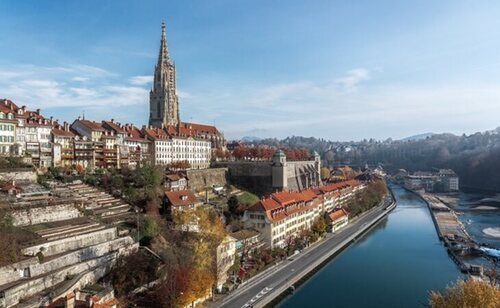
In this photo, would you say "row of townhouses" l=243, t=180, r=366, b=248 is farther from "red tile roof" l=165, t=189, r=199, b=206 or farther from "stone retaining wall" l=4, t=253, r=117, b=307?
"stone retaining wall" l=4, t=253, r=117, b=307

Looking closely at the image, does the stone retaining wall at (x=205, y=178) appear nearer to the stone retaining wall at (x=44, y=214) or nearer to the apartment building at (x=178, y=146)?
the apartment building at (x=178, y=146)

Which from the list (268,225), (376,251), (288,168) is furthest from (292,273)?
(288,168)

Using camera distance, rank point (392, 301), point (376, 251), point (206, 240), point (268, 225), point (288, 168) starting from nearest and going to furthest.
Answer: point (206, 240), point (392, 301), point (268, 225), point (376, 251), point (288, 168)

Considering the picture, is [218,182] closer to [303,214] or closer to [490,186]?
[303,214]

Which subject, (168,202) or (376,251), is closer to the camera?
(168,202)

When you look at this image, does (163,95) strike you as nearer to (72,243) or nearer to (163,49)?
(163,49)

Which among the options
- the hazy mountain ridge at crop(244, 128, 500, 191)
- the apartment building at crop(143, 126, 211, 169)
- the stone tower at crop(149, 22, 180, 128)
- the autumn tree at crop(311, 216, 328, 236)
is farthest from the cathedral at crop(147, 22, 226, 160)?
the hazy mountain ridge at crop(244, 128, 500, 191)

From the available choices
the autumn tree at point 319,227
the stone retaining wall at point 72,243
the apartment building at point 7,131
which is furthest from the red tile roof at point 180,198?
the apartment building at point 7,131
